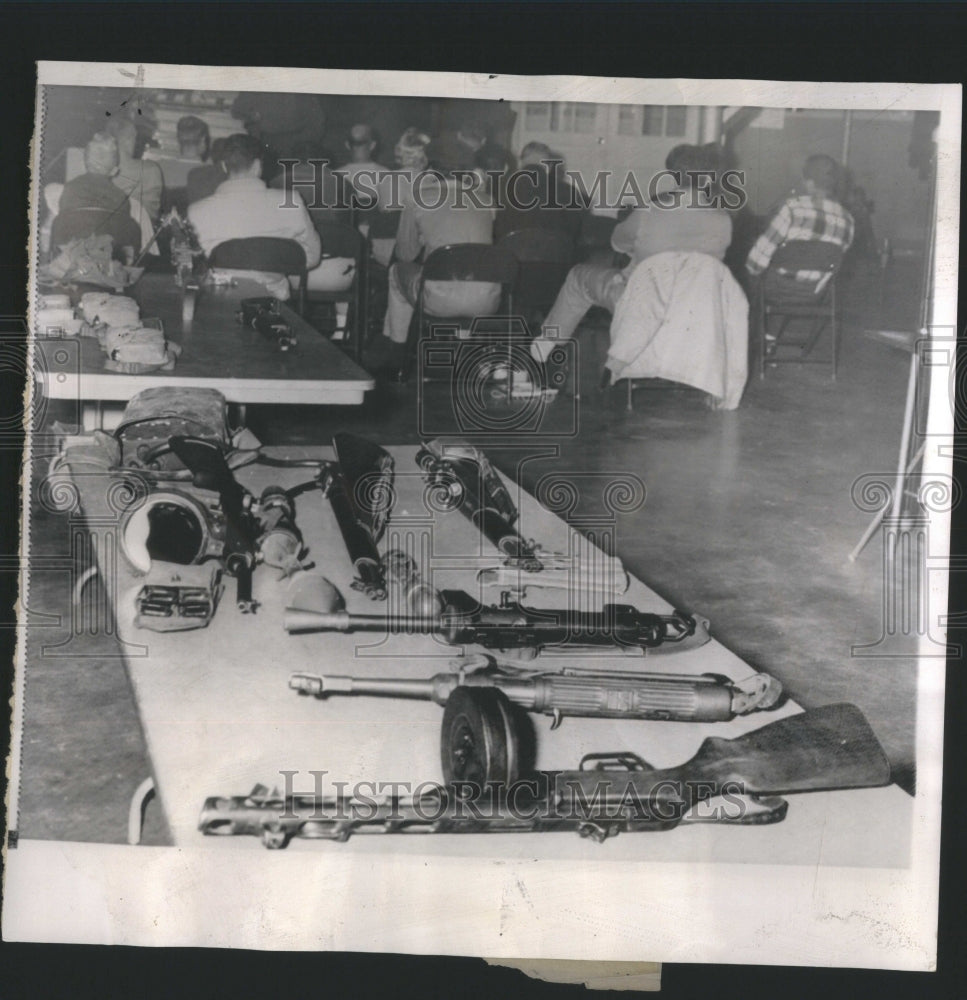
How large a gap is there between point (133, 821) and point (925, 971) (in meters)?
1.10

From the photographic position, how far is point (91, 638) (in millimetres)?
1291

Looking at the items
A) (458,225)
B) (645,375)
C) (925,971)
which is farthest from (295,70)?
(925,971)

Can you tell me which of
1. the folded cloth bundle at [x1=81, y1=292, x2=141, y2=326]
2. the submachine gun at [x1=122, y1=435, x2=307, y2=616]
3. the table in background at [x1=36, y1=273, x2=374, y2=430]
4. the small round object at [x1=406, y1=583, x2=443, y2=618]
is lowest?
the small round object at [x1=406, y1=583, x2=443, y2=618]

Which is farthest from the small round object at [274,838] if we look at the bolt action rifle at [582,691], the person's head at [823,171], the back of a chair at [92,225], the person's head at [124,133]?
the person's head at [823,171]

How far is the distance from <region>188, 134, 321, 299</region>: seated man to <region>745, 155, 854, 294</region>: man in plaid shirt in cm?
63

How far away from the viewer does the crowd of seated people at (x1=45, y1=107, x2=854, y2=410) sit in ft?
4.19

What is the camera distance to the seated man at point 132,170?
1267 mm

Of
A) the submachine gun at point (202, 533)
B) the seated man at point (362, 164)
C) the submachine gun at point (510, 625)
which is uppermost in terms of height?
the seated man at point (362, 164)

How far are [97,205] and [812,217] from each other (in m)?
0.97

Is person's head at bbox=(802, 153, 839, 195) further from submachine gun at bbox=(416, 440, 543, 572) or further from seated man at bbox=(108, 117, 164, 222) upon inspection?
seated man at bbox=(108, 117, 164, 222)

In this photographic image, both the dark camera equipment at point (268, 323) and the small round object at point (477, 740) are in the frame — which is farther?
the dark camera equipment at point (268, 323)

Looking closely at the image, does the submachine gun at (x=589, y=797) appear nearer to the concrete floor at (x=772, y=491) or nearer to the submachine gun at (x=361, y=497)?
the concrete floor at (x=772, y=491)

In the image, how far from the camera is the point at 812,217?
4.34ft

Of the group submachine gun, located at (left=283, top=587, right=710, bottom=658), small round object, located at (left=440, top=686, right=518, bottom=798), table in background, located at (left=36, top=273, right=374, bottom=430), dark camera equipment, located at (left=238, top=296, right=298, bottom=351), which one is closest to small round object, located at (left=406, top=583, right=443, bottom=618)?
submachine gun, located at (left=283, top=587, right=710, bottom=658)
